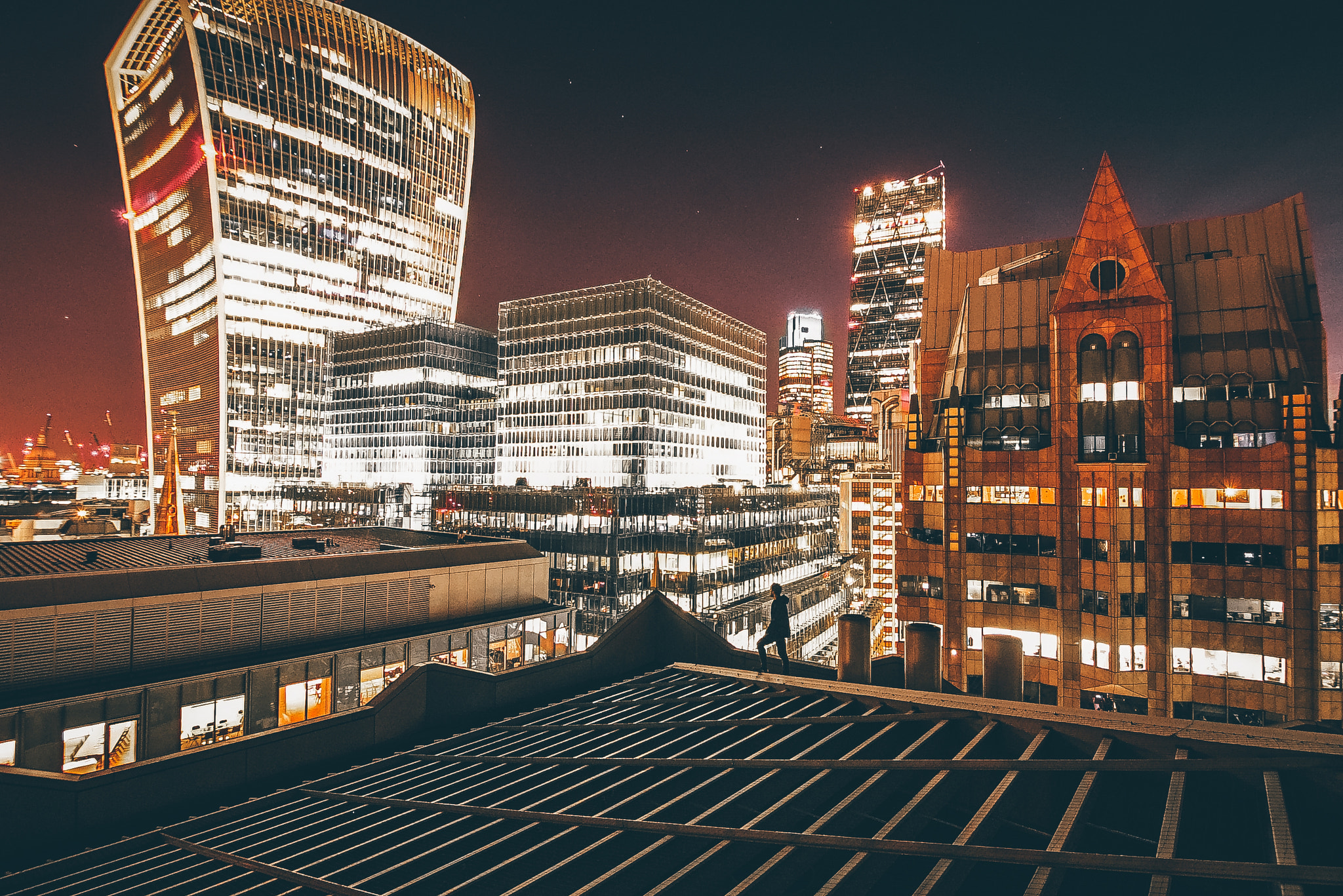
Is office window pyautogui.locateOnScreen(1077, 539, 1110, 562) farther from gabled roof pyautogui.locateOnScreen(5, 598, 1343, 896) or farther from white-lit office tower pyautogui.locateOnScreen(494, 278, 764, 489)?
white-lit office tower pyautogui.locateOnScreen(494, 278, 764, 489)

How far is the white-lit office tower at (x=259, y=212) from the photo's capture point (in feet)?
429

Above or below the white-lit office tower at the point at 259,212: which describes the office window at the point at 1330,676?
below

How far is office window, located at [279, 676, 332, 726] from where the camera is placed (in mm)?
26312

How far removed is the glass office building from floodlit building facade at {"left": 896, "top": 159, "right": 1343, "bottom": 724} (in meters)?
86.2

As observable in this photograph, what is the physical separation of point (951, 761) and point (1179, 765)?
2.73 meters

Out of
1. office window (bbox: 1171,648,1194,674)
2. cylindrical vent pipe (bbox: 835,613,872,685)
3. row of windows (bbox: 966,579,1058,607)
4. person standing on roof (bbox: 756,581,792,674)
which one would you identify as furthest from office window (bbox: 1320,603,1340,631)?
person standing on roof (bbox: 756,581,792,674)

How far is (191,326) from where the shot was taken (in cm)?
13875

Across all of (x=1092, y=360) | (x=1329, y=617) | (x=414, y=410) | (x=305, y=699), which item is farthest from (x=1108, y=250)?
(x=414, y=410)

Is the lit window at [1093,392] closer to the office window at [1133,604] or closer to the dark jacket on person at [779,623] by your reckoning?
the office window at [1133,604]

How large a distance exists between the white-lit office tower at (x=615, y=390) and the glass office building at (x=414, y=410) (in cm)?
1191

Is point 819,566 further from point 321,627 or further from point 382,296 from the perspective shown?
point 382,296

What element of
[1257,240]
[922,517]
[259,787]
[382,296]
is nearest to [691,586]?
[922,517]

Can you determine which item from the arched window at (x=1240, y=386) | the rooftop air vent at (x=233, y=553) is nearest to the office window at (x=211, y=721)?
the rooftop air vent at (x=233, y=553)

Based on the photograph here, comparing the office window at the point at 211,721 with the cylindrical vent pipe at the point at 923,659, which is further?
the office window at the point at 211,721
